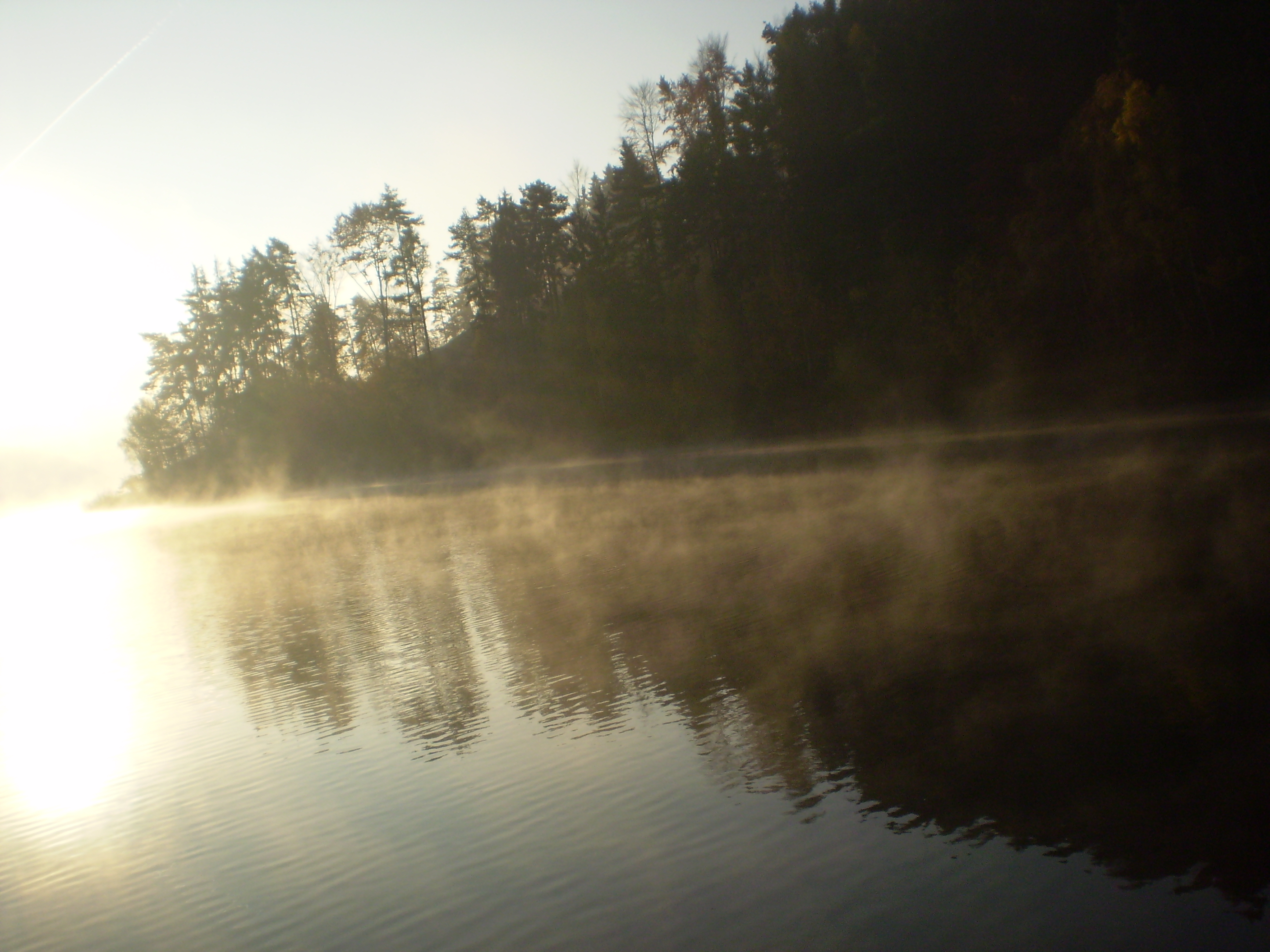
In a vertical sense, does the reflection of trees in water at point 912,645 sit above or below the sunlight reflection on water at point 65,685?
below

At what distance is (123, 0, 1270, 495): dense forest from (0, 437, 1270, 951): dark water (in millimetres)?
23002

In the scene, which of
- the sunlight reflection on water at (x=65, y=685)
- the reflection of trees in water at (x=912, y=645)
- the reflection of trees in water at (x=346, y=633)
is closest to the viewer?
the reflection of trees in water at (x=912, y=645)

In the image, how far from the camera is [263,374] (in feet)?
272

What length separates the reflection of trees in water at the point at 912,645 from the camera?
19.6 ft

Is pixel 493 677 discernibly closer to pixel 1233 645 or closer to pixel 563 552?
pixel 1233 645

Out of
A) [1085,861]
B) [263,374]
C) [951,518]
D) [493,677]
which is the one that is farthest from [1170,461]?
[263,374]

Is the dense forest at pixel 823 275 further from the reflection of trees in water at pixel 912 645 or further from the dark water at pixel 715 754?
the dark water at pixel 715 754

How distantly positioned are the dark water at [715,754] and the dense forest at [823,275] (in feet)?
75.5

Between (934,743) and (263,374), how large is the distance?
3323 inches

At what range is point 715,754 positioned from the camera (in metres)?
7.53

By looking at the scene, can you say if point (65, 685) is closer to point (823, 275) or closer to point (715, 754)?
point (715, 754)

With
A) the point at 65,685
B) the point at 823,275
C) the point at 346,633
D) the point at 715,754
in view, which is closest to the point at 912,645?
the point at 715,754

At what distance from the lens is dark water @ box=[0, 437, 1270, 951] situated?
5.20 meters

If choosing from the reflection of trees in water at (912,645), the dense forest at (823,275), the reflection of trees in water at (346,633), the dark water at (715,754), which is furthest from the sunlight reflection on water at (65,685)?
the dense forest at (823,275)
